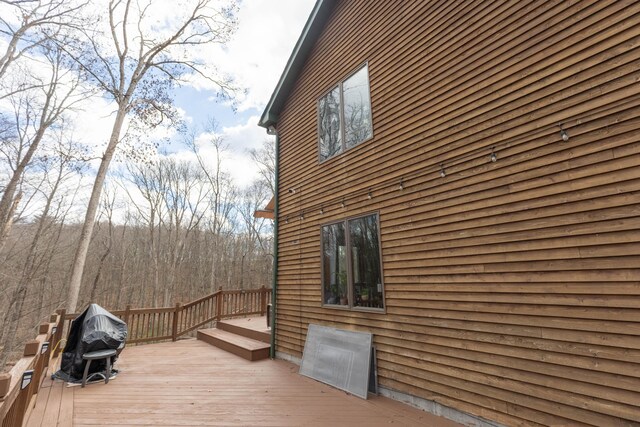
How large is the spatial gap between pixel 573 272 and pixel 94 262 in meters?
21.8

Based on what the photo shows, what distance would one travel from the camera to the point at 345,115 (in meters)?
5.39

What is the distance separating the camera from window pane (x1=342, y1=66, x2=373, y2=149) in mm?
4934

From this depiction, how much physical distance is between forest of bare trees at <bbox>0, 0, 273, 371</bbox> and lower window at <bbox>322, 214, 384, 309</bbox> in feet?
22.4

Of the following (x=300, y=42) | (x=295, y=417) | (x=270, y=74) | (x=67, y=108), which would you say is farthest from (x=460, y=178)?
(x=67, y=108)

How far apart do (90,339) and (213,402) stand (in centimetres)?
235

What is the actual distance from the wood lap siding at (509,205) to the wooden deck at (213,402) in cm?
65

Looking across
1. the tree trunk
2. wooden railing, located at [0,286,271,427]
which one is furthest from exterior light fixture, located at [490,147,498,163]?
the tree trunk

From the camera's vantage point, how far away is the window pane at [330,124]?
5508 millimetres

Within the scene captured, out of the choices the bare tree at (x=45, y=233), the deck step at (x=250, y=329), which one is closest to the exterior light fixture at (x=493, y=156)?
the deck step at (x=250, y=329)

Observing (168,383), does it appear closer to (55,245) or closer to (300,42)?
(300,42)

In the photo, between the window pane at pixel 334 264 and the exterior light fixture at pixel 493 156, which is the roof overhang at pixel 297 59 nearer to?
the window pane at pixel 334 264

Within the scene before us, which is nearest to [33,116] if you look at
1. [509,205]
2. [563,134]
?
[509,205]

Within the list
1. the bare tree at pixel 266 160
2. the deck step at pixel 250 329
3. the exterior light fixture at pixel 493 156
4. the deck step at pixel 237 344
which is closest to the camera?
the exterior light fixture at pixel 493 156

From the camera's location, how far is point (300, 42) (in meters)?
6.39
